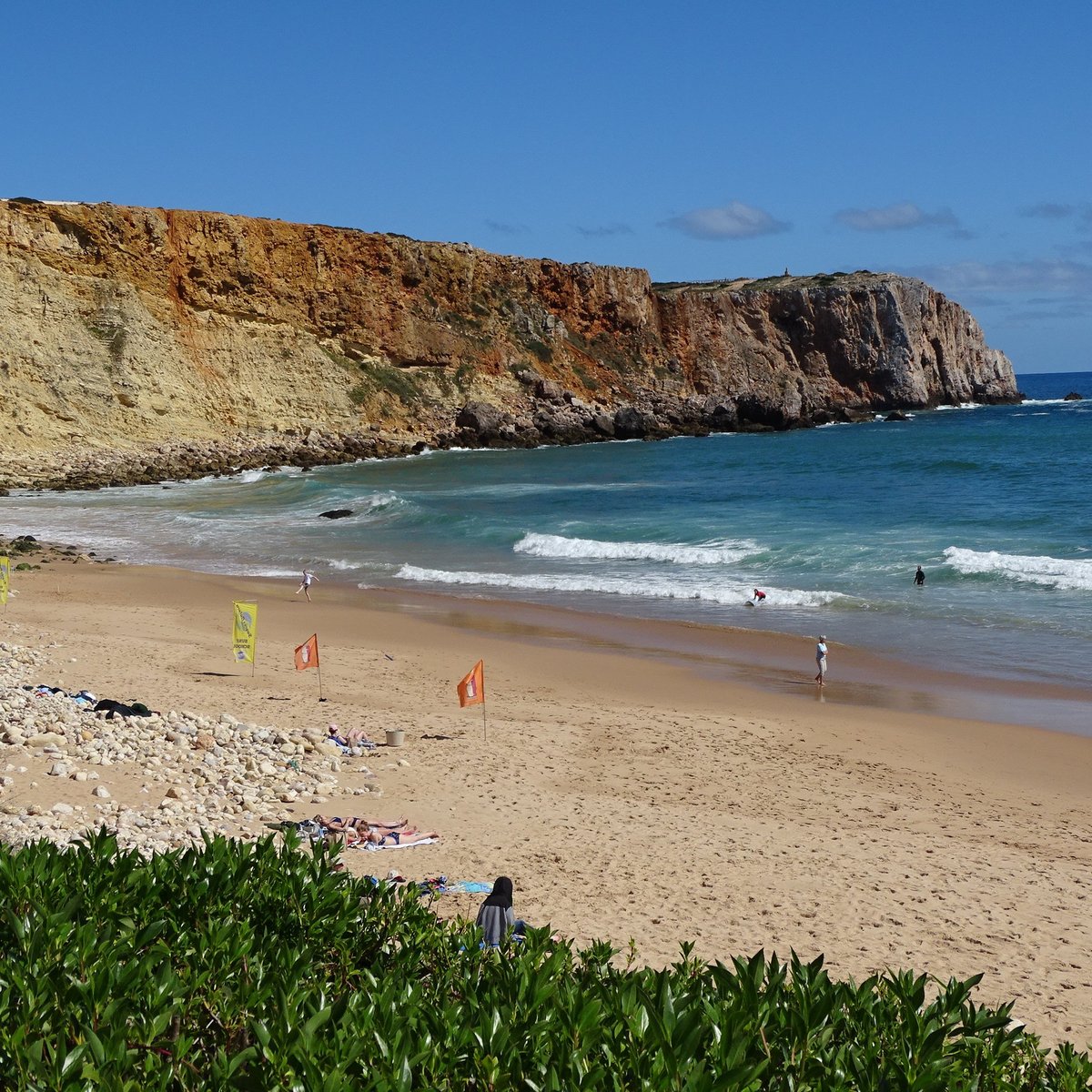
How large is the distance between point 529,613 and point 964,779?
38.2 ft

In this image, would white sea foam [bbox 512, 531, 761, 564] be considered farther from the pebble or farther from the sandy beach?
the pebble

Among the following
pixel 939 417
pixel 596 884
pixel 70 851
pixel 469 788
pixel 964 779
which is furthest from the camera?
pixel 939 417

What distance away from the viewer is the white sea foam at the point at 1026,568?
23453 millimetres

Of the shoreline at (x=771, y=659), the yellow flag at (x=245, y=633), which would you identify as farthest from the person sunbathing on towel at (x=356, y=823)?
the shoreline at (x=771, y=659)

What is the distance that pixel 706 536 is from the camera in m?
32.3

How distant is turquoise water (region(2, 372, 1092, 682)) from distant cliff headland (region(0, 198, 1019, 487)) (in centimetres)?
722

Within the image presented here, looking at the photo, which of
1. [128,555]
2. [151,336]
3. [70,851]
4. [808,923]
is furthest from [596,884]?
[151,336]

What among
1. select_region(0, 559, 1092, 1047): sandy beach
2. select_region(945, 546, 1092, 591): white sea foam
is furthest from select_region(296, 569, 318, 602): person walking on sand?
select_region(945, 546, 1092, 591): white sea foam

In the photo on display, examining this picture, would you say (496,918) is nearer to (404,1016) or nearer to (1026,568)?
(404,1016)

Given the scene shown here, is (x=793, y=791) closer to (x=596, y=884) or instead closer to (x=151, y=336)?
(x=596, y=884)

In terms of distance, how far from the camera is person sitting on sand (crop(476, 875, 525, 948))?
22.8 ft

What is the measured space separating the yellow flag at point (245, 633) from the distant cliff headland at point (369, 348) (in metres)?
34.7

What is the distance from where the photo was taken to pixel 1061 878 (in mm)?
9117

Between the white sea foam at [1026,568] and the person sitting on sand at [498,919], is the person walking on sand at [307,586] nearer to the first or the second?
the white sea foam at [1026,568]
